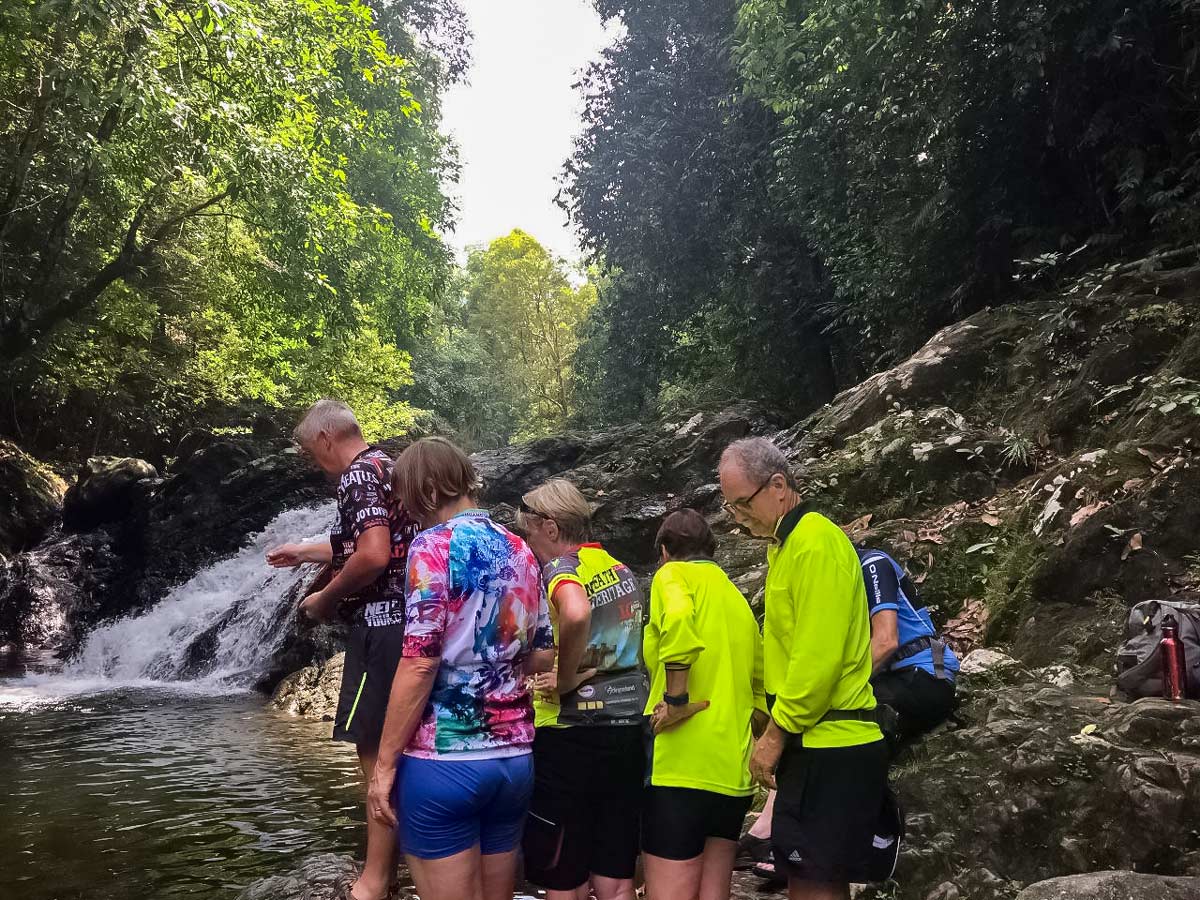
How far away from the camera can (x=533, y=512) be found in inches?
135

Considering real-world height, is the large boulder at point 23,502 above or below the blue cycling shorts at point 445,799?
above

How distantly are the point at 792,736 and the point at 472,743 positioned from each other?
0.98 metres

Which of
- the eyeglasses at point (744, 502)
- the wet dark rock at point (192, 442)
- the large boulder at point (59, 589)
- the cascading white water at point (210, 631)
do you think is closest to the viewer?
the eyeglasses at point (744, 502)

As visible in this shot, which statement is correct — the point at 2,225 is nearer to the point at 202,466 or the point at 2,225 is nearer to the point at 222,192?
the point at 222,192

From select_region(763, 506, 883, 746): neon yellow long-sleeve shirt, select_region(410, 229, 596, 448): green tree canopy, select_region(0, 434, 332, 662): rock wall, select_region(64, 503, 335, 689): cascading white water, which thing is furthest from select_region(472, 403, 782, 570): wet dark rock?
select_region(410, 229, 596, 448): green tree canopy

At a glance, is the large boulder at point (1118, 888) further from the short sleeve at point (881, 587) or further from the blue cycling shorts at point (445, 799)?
the blue cycling shorts at point (445, 799)

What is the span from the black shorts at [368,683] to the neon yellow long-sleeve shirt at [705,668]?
3.22 ft

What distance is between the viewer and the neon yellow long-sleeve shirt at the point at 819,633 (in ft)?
8.30

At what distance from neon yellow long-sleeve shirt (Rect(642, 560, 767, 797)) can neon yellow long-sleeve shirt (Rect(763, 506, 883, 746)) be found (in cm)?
31

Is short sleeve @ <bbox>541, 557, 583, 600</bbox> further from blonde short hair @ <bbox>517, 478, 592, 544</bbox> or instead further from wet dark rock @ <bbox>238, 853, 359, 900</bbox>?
wet dark rock @ <bbox>238, 853, 359, 900</bbox>

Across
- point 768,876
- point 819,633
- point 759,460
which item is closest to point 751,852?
point 768,876

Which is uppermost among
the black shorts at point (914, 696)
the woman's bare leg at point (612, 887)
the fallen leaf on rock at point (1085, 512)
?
the fallen leaf on rock at point (1085, 512)

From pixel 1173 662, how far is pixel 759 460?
102 inches

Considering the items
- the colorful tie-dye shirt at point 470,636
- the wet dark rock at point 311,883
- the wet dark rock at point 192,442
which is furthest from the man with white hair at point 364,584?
the wet dark rock at point 192,442
